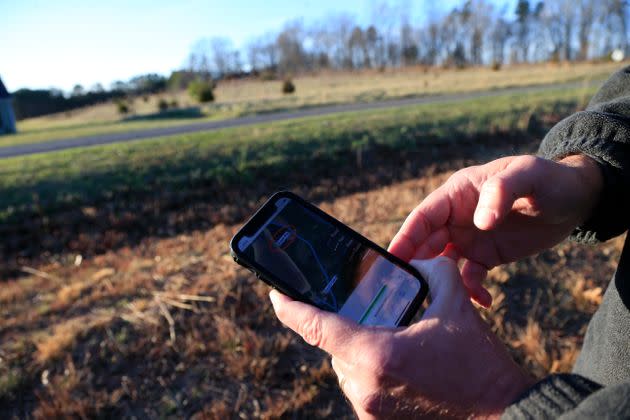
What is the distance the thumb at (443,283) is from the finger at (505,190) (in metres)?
0.18

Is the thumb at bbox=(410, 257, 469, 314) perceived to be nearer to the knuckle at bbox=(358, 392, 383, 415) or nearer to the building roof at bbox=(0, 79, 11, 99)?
the knuckle at bbox=(358, 392, 383, 415)

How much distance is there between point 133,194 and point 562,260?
9184mm

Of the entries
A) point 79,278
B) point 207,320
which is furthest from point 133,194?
point 207,320

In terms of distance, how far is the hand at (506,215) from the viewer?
1.58m

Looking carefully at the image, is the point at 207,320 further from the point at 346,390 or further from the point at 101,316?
the point at 346,390

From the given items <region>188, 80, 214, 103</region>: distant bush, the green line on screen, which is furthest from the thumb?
<region>188, 80, 214, 103</region>: distant bush

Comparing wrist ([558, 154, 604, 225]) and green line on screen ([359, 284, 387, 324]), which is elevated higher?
wrist ([558, 154, 604, 225])

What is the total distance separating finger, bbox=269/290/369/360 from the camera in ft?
3.93

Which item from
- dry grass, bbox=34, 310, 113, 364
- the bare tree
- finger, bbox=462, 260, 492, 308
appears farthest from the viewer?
the bare tree

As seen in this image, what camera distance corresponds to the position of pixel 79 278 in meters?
5.67

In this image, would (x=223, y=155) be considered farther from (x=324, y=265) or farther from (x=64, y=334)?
(x=324, y=265)

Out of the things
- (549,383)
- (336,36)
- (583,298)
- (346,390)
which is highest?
(336,36)

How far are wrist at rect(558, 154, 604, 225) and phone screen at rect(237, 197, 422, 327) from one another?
677 mm

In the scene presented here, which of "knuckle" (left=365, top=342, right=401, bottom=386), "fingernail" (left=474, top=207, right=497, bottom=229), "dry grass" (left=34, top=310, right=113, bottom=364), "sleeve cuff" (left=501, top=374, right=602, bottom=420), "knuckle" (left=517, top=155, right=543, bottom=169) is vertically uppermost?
"knuckle" (left=517, top=155, right=543, bottom=169)
